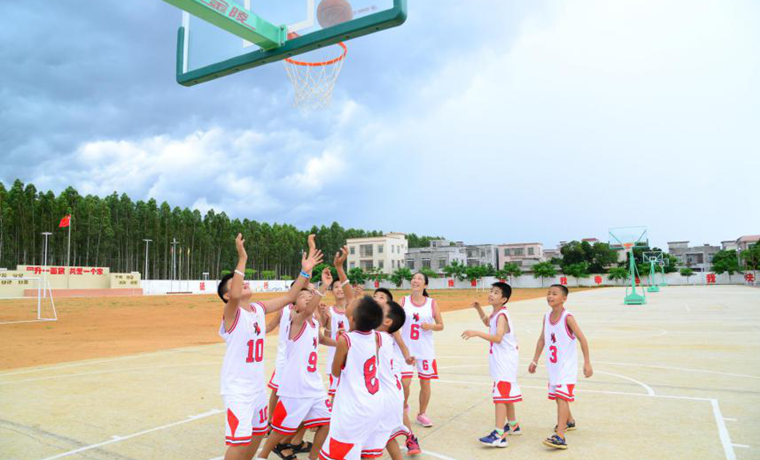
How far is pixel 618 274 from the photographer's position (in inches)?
2827

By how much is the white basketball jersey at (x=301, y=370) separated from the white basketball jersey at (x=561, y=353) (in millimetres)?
2655

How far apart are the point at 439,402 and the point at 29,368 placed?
30.7ft

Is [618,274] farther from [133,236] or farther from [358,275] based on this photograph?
[133,236]

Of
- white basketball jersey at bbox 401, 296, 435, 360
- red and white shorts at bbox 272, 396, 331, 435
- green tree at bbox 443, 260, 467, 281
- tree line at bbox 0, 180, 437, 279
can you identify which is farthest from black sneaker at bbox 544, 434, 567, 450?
green tree at bbox 443, 260, 467, 281

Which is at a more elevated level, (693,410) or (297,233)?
(297,233)

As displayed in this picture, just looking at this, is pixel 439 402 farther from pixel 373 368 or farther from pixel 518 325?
pixel 518 325

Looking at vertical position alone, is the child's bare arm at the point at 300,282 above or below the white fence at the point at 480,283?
above

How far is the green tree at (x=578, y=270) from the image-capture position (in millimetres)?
74375

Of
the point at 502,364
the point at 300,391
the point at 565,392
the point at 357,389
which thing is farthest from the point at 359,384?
the point at 565,392

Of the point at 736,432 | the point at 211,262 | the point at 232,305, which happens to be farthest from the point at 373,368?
the point at 211,262

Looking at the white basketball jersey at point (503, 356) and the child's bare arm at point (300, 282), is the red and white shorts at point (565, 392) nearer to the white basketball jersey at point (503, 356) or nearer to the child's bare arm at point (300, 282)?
the white basketball jersey at point (503, 356)

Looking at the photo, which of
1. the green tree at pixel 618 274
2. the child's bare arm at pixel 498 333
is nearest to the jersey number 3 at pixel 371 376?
the child's bare arm at pixel 498 333

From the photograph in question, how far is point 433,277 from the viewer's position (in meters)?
84.4

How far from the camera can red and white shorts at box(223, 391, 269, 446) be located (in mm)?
3854
